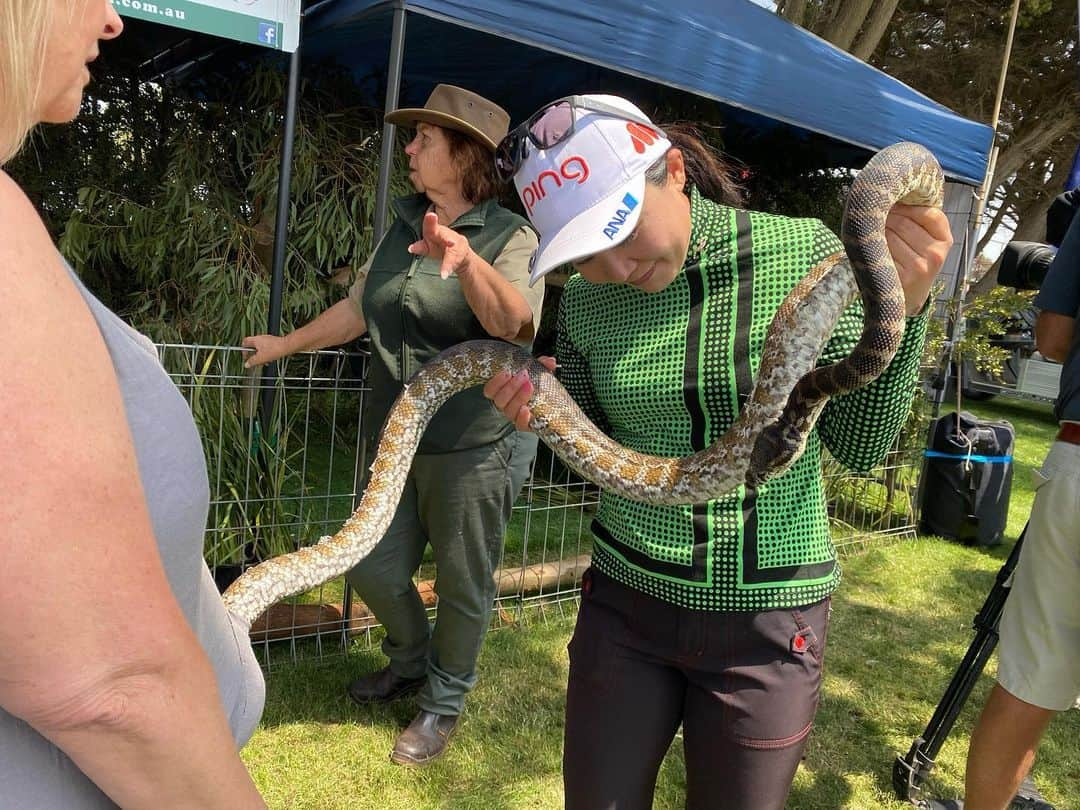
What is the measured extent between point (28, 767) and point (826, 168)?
10238 mm

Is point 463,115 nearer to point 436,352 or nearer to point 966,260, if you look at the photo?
point 436,352

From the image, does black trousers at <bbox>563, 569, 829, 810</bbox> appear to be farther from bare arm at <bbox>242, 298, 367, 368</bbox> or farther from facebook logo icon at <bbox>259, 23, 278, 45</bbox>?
facebook logo icon at <bbox>259, 23, 278, 45</bbox>

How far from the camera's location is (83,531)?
0.74 metres

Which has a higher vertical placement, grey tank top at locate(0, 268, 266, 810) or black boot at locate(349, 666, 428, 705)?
grey tank top at locate(0, 268, 266, 810)

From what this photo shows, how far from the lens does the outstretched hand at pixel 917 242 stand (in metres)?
1.53

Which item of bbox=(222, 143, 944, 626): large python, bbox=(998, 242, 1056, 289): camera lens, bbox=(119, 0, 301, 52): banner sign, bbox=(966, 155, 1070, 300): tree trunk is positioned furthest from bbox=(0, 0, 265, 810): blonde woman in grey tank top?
bbox=(966, 155, 1070, 300): tree trunk

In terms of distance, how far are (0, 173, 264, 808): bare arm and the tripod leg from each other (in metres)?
3.26

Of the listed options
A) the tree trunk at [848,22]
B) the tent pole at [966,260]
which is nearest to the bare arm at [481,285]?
the tent pole at [966,260]

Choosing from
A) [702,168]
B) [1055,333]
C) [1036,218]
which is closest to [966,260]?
[1055,333]

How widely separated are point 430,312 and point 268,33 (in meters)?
1.73

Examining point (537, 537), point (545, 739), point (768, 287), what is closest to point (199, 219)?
point (537, 537)

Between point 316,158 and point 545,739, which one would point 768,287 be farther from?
point 316,158

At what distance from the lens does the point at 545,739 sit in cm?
376

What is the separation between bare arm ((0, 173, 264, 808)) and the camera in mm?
695
